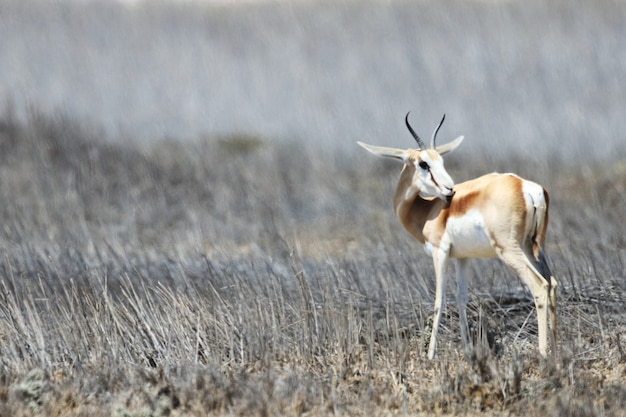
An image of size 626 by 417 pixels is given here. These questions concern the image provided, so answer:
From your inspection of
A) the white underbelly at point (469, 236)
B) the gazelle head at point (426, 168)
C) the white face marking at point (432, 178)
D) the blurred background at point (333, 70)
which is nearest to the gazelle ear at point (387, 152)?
the gazelle head at point (426, 168)

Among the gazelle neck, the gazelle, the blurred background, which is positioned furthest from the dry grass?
the blurred background

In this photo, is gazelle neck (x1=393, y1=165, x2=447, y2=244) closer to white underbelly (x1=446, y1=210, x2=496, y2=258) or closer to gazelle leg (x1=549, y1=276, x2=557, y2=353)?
white underbelly (x1=446, y1=210, x2=496, y2=258)

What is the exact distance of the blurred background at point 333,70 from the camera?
66.3 feet

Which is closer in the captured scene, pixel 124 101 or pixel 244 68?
pixel 124 101

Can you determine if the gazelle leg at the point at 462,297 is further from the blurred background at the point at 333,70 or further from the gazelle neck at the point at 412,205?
the blurred background at the point at 333,70

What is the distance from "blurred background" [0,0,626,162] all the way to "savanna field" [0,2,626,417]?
0.08 metres

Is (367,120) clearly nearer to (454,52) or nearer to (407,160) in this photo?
(454,52)

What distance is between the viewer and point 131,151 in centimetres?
1836

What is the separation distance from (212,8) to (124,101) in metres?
5.12

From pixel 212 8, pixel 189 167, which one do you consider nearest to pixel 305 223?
pixel 189 167

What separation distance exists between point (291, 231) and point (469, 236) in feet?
28.7

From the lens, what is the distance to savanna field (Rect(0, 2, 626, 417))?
6.11m

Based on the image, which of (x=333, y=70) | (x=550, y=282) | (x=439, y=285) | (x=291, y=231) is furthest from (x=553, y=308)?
(x=333, y=70)

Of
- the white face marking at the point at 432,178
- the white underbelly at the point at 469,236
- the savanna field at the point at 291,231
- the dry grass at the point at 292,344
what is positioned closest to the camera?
the dry grass at the point at 292,344
